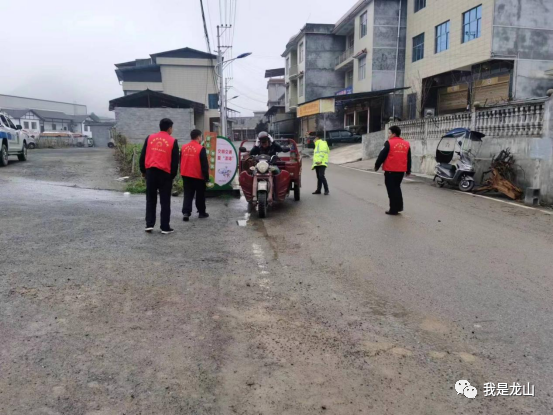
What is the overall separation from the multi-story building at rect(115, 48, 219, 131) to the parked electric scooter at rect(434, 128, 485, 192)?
33.8 metres

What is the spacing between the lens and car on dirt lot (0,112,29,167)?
620 inches

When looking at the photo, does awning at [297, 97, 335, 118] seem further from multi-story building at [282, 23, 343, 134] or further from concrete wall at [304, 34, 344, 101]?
concrete wall at [304, 34, 344, 101]

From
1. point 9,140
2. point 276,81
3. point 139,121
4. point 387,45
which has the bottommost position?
point 9,140

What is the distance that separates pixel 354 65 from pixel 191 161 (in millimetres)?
34324

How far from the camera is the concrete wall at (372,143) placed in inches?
1088

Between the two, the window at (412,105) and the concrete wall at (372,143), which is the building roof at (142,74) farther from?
the concrete wall at (372,143)

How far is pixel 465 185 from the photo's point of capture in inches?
526

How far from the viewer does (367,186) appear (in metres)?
14.7

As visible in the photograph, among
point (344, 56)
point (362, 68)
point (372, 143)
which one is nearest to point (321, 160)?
point (372, 143)

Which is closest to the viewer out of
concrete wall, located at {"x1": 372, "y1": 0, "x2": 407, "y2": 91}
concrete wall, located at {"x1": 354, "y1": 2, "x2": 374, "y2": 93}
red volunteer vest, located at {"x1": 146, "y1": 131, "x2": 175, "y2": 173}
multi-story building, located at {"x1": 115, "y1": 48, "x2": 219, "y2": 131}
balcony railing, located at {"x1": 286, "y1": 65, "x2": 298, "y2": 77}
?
red volunteer vest, located at {"x1": 146, "y1": 131, "x2": 175, "y2": 173}

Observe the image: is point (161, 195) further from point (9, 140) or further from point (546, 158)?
point (9, 140)

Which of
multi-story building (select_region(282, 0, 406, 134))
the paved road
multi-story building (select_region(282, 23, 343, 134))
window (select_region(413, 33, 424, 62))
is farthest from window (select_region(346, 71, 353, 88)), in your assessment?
the paved road

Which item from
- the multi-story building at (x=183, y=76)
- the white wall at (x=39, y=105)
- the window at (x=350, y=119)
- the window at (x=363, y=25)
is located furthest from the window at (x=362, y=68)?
the white wall at (x=39, y=105)

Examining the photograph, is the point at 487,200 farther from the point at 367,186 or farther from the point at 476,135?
the point at 367,186
